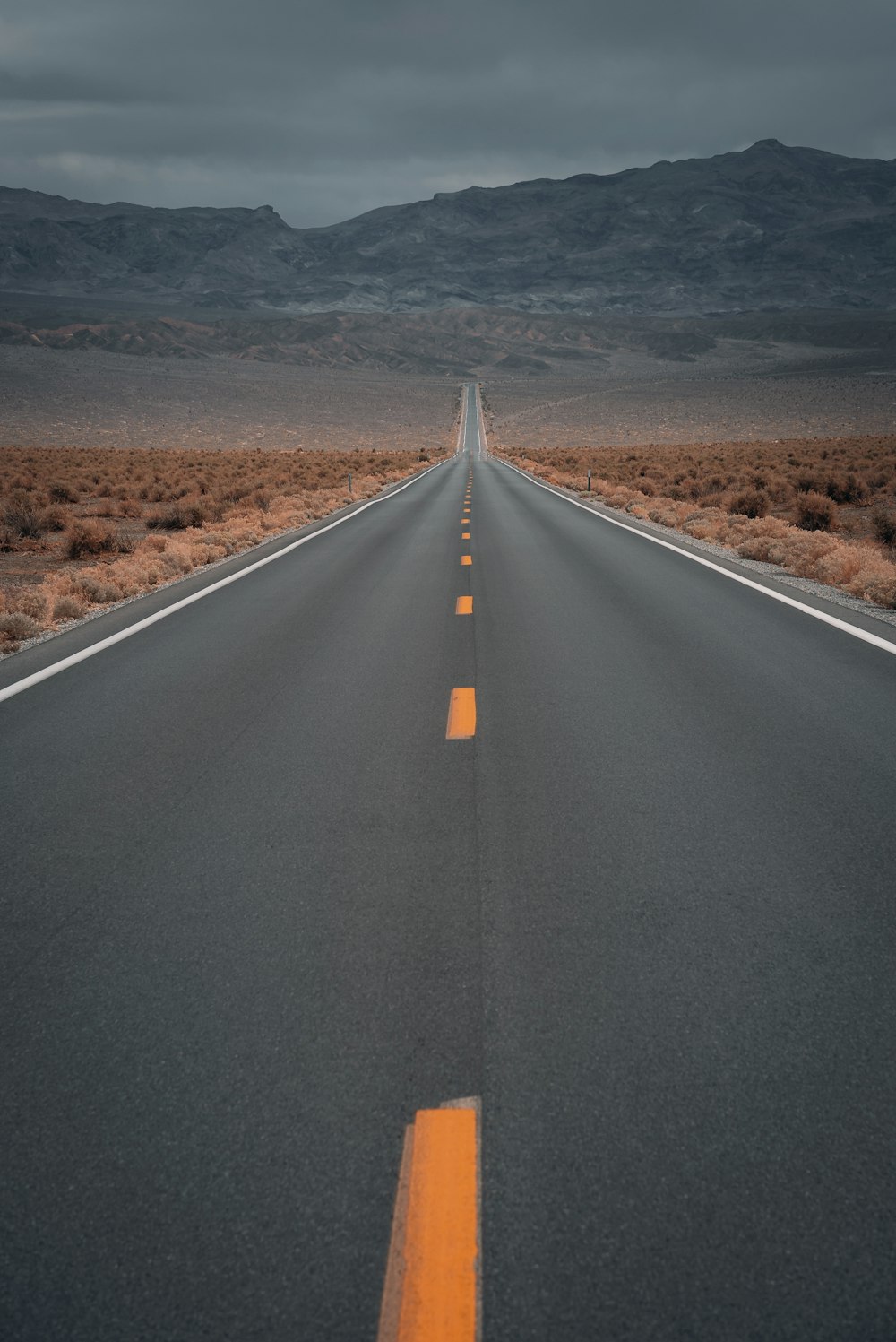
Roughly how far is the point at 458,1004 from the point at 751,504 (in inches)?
889

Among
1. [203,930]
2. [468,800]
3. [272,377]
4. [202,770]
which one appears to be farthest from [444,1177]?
[272,377]

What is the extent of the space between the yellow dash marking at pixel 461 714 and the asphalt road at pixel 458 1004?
171 millimetres

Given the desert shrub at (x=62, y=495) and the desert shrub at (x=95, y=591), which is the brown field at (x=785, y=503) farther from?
the desert shrub at (x=62, y=495)

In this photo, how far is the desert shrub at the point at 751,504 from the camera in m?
23.2

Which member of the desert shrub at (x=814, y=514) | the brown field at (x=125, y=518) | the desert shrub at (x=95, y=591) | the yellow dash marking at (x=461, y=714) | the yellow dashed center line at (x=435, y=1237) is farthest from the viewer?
the desert shrub at (x=814, y=514)

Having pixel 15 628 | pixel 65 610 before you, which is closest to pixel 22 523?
pixel 65 610

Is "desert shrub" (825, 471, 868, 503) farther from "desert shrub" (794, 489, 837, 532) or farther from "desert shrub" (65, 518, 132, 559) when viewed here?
"desert shrub" (65, 518, 132, 559)

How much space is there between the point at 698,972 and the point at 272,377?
164449 millimetres

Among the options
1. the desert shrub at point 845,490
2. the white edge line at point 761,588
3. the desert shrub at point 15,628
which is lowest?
the desert shrub at point 15,628

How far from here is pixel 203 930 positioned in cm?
359

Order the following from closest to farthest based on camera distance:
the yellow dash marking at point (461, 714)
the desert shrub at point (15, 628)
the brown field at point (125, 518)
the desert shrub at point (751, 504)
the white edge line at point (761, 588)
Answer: the yellow dash marking at point (461, 714) < the white edge line at point (761, 588) < the desert shrub at point (15, 628) < the brown field at point (125, 518) < the desert shrub at point (751, 504)

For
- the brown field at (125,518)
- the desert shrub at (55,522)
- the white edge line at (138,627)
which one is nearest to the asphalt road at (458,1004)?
the white edge line at (138,627)

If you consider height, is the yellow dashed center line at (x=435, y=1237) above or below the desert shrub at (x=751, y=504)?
below

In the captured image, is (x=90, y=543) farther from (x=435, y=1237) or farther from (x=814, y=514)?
(x=435, y=1237)
